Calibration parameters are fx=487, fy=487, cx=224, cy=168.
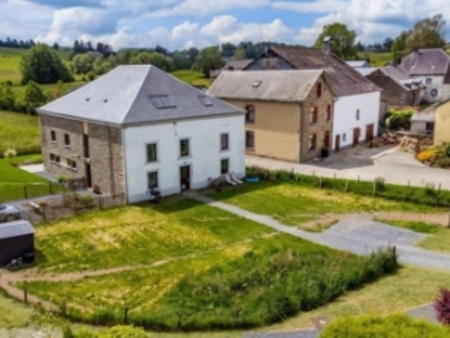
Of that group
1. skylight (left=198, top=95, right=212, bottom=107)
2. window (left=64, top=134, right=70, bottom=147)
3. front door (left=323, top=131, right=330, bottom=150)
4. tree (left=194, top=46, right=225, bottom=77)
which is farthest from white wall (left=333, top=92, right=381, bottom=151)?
tree (left=194, top=46, right=225, bottom=77)

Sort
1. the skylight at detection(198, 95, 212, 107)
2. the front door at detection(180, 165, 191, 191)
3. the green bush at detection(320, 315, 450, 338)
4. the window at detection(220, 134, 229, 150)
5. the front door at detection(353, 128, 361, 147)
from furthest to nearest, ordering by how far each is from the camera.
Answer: the front door at detection(353, 128, 361, 147) → the window at detection(220, 134, 229, 150) → the skylight at detection(198, 95, 212, 107) → the front door at detection(180, 165, 191, 191) → the green bush at detection(320, 315, 450, 338)

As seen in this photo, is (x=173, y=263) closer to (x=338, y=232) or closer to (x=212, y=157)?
(x=338, y=232)

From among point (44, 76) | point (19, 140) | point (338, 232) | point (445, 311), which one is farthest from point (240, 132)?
point (44, 76)

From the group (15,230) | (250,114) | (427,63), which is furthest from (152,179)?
(427,63)

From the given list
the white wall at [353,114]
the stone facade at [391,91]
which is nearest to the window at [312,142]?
the white wall at [353,114]

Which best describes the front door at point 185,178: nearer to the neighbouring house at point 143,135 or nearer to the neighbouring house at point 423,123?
the neighbouring house at point 143,135

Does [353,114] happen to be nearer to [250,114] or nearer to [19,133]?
[250,114]

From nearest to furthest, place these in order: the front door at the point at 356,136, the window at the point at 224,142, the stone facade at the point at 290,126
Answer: the window at the point at 224,142, the stone facade at the point at 290,126, the front door at the point at 356,136

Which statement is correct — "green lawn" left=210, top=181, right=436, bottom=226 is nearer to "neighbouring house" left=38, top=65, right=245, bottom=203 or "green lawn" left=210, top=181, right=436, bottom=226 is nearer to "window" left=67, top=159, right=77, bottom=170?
"neighbouring house" left=38, top=65, right=245, bottom=203
